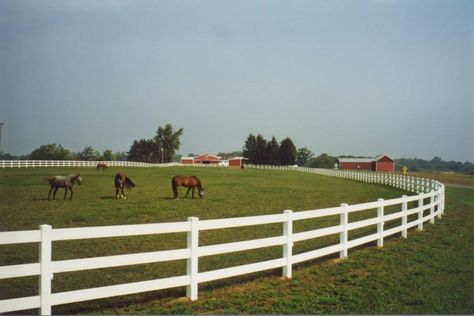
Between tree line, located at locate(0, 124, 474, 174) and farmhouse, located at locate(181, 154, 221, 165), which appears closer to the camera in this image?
tree line, located at locate(0, 124, 474, 174)

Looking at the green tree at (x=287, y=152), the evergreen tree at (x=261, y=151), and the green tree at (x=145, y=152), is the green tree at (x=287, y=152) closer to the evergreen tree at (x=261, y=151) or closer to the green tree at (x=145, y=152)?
the evergreen tree at (x=261, y=151)

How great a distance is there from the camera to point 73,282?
23.9ft

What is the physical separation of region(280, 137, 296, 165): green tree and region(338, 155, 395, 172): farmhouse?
1476 cm

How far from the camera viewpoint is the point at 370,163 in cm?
7681

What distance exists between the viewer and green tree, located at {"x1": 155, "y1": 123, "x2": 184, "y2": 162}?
121 ft

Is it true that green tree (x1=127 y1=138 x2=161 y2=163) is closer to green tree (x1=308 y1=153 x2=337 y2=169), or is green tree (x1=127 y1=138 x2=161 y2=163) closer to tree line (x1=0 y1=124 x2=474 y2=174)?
tree line (x1=0 y1=124 x2=474 y2=174)

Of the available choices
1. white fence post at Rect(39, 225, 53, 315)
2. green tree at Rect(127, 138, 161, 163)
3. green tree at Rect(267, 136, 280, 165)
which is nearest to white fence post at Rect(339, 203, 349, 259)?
white fence post at Rect(39, 225, 53, 315)

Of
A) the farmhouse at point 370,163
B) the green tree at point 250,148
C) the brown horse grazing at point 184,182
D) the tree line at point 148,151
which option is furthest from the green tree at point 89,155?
the farmhouse at point 370,163

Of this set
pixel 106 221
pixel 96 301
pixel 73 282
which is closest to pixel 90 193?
pixel 106 221

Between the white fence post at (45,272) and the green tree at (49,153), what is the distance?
63.5 feet

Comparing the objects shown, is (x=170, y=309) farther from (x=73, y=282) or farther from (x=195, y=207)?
(x=195, y=207)

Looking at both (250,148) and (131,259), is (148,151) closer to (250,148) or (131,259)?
(250,148)

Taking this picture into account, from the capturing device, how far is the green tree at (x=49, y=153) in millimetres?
28358

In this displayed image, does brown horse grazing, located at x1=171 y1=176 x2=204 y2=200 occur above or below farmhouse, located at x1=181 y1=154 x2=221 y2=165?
below
